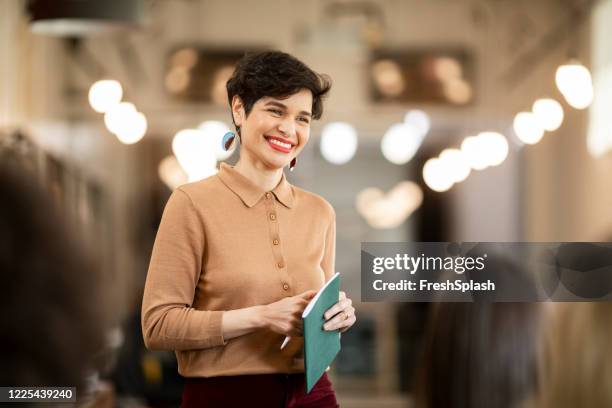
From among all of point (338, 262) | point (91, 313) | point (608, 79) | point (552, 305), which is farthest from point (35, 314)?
point (608, 79)

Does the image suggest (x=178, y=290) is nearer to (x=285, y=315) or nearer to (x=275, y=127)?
(x=285, y=315)

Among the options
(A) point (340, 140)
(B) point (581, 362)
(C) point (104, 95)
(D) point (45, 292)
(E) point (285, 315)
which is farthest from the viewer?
(A) point (340, 140)

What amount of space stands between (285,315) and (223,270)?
0.14 meters

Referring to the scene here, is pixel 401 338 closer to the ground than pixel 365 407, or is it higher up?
higher up

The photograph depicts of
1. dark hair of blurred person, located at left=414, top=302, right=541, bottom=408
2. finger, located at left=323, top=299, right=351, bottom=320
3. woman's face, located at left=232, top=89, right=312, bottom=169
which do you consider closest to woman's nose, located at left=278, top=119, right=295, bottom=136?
woman's face, located at left=232, top=89, right=312, bottom=169

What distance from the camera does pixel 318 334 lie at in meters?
1.48

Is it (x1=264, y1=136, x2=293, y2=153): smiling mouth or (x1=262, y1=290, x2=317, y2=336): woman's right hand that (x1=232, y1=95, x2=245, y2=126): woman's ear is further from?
(x1=262, y1=290, x2=317, y2=336): woman's right hand

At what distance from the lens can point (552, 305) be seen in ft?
6.79

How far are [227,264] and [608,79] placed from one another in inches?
74.8

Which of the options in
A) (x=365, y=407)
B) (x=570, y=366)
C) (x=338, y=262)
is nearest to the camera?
(x=570, y=366)

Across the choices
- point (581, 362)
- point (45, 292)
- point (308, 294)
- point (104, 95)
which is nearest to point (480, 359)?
point (581, 362)

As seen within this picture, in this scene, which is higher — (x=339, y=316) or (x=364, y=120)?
(x=364, y=120)

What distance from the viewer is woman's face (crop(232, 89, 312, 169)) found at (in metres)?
1.58

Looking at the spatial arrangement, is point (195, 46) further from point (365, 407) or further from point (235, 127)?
point (235, 127)
